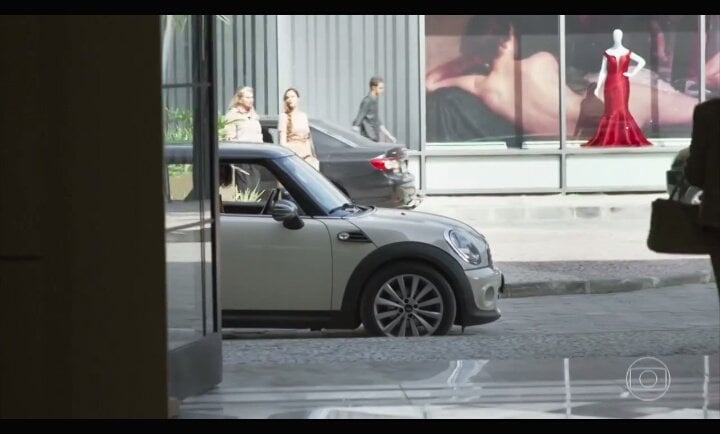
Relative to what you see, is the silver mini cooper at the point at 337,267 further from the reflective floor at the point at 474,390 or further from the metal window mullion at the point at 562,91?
the metal window mullion at the point at 562,91

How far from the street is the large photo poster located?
9.67 m

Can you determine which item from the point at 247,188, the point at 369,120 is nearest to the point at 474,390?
the point at 247,188

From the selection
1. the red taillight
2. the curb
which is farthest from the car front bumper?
the red taillight

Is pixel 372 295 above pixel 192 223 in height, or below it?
below

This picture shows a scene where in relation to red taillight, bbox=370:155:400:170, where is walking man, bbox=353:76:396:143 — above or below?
above

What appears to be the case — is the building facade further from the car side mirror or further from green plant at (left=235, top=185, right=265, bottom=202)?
the car side mirror

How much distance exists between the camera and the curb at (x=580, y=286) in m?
14.0

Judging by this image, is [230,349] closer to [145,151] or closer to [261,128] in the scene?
[145,151]

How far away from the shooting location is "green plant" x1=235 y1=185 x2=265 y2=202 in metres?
11.1

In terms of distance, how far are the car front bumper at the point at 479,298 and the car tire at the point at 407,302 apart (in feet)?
0.30

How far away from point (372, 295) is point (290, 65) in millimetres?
12254
